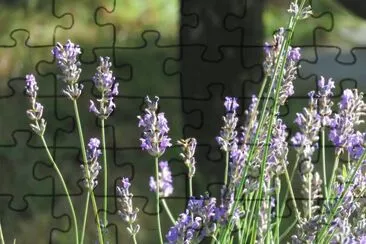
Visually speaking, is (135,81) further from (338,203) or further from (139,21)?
(338,203)

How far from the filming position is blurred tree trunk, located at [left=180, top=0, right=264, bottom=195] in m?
3.61

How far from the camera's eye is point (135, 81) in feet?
14.0

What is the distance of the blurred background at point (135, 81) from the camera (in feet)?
12.2

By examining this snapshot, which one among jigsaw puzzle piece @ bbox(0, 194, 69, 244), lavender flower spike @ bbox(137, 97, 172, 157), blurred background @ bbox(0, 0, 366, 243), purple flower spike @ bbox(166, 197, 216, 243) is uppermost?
blurred background @ bbox(0, 0, 366, 243)

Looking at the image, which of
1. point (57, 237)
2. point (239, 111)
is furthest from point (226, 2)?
point (57, 237)

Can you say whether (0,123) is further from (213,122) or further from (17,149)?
(213,122)

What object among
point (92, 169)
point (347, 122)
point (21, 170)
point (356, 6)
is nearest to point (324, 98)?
point (347, 122)

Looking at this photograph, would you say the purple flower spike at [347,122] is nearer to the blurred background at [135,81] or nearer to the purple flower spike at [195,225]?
the purple flower spike at [195,225]

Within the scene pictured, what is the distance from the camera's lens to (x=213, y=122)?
367 cm

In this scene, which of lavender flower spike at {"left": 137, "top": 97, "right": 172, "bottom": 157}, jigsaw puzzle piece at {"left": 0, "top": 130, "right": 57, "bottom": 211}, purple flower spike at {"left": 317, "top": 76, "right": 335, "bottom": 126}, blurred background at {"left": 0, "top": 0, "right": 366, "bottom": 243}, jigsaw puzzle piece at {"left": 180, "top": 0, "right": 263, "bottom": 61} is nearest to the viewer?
lavender flower spike at {"left": 137, "top": 97, "right": 172, "bottom": 157}

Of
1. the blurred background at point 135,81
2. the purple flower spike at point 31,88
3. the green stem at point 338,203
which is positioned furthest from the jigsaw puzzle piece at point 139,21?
the green stem at point 338,203

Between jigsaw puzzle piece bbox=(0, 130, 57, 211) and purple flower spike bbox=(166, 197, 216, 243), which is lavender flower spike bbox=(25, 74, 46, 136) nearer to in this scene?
purple flower spike bbox=(166, 197, 216, 243)

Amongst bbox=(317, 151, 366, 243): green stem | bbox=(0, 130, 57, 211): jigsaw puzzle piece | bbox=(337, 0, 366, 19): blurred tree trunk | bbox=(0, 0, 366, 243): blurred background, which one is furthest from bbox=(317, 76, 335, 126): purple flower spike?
bbox=(0, 130, 57, 211): jigsaw puzzle piece

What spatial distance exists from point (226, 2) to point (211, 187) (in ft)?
2.09
